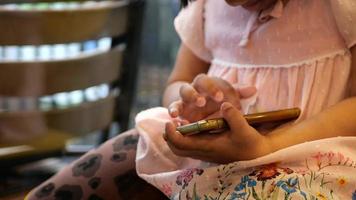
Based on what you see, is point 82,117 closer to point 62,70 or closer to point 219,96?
point 62,70

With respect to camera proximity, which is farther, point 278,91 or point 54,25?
point 54,25

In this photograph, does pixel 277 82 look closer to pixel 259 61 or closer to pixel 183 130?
pixel 259 61

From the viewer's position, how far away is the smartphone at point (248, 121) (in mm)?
668

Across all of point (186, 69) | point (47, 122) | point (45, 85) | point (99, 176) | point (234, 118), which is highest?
point (234, 118)

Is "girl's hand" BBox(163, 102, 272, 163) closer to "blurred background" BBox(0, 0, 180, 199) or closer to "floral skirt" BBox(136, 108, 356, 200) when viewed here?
"floral skirt" BBox(136, 108, 356, 200)

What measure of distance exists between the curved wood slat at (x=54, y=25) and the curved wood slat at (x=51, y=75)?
5 centimetres

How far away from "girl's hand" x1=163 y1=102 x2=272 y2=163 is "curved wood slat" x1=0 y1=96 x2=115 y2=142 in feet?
2.81

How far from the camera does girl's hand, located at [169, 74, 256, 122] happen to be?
0.78 m

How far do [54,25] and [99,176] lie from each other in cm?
56

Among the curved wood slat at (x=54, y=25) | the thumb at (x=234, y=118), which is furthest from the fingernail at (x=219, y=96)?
the curved wood slat at (x=54, y=25)

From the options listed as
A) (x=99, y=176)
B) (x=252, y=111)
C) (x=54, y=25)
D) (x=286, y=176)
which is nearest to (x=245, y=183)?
(x=286, y=176)

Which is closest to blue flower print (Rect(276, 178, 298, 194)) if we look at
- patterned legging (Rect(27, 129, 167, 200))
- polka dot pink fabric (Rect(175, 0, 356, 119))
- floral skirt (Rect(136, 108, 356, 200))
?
floral skirt (Rect(136, 108, 356, 200))

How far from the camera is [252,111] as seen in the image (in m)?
0.82

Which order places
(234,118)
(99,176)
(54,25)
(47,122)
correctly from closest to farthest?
(234,118) < (99,176) < (54,25) < (47,122)
